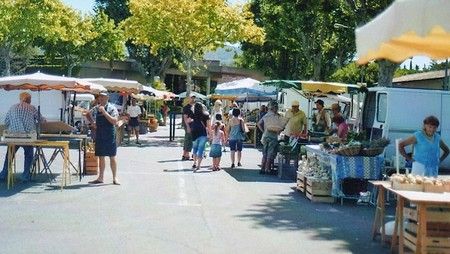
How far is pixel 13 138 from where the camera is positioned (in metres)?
12.5

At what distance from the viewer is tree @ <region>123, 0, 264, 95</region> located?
3133 centimetres

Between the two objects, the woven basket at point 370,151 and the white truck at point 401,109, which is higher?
the white truck at point 401,109

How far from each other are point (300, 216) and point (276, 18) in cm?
3515

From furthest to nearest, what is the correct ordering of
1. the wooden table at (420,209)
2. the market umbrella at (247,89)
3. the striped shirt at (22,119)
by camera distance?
1. the market umbrella at (247,89)
2. the striped shirt at (22,119)
3. the wooden table at (420,209)

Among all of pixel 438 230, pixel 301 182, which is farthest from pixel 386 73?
pixel 438 230

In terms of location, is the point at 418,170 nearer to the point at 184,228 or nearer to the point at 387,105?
the point at 184,228

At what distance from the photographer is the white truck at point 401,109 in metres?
16.3

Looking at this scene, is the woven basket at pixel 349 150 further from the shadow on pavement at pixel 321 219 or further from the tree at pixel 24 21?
the tree at pixel 24 21

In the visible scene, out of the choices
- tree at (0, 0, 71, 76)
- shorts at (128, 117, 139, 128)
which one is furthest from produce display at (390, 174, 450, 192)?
tree at (0, 0, 71, 76)

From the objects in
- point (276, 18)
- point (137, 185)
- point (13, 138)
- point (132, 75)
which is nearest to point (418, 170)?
point (137, 185)

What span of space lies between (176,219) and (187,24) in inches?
884

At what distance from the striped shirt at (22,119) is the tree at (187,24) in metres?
18.6

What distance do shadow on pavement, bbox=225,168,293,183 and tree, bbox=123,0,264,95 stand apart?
14999 mm

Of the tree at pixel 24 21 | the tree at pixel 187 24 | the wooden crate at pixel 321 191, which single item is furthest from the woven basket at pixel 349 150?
the tree at pixel 24 21
